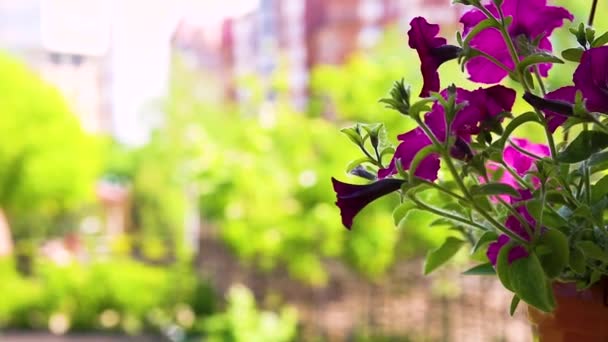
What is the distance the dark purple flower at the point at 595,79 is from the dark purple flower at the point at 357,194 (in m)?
0.08

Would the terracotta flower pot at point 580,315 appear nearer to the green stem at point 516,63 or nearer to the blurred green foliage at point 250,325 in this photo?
the green stem at point 516,63

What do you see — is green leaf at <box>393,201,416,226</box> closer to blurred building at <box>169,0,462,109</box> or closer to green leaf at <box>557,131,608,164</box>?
green leaf at <box>557,131,608,164</box>

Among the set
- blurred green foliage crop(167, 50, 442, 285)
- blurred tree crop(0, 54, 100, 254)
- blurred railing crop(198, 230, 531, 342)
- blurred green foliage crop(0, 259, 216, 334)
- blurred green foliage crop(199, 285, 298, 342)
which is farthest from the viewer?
blurred tree crop(0, 54, 100, 254)

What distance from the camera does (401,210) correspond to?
31cm

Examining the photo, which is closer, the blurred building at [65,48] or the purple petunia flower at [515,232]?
the purple petunia flower at [515,232]

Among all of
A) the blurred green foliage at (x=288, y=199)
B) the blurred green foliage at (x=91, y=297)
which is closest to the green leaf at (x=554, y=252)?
the blurred green foliage at (x=288, y=199)

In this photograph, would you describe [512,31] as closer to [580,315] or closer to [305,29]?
[580,315]

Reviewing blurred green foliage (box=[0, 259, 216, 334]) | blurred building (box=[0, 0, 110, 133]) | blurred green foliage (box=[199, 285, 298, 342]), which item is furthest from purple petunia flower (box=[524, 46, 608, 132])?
blurred building (box=[0, 0, 110, 133])

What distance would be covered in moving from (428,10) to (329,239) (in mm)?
945

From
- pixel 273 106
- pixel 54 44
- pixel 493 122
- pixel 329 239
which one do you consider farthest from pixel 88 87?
pixel 493 122

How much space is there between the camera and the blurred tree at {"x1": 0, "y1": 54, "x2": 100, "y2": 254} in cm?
431

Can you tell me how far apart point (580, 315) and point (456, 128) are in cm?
10

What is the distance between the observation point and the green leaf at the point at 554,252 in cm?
27

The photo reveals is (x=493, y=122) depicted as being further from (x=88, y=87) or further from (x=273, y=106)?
(x=88, y=87)
